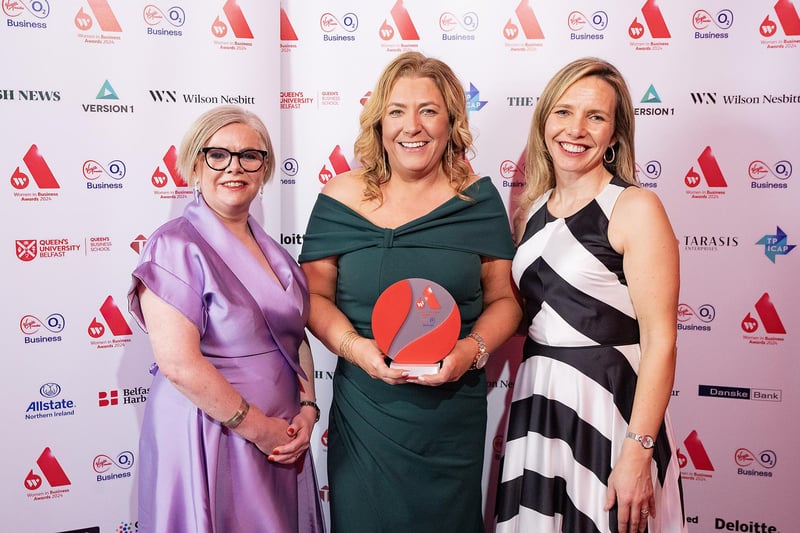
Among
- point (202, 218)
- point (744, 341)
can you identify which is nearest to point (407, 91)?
point (202, 218)

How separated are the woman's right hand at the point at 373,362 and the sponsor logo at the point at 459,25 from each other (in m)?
1.55

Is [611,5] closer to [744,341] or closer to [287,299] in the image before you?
[744,341]

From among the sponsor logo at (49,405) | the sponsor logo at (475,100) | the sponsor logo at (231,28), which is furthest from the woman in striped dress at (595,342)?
the sponsor logo at (49,405)

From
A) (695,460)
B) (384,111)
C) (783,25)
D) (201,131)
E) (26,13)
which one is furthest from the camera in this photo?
(695,460)

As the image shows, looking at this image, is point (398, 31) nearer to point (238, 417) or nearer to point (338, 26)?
point (338, 26)

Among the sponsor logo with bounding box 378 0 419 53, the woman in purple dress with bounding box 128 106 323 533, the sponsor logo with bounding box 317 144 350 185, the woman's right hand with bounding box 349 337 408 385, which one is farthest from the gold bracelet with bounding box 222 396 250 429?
the sponsor logo with bounding box 378 0 419 53

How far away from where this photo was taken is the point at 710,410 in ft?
9.50

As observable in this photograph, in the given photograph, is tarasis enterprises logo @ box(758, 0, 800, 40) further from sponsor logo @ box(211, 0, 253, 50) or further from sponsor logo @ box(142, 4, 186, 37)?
sponsor logo @ box(142, 4, 186, 37)

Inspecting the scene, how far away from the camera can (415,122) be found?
2.14m

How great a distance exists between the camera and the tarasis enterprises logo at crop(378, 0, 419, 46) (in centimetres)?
289

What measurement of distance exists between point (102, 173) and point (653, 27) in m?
2.44

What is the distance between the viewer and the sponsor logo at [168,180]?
2658 millimetres

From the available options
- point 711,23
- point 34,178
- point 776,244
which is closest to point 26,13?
point 34,178

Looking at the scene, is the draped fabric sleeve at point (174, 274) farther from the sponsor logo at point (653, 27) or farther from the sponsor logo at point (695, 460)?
the sponsor logo at point (695, 460)
